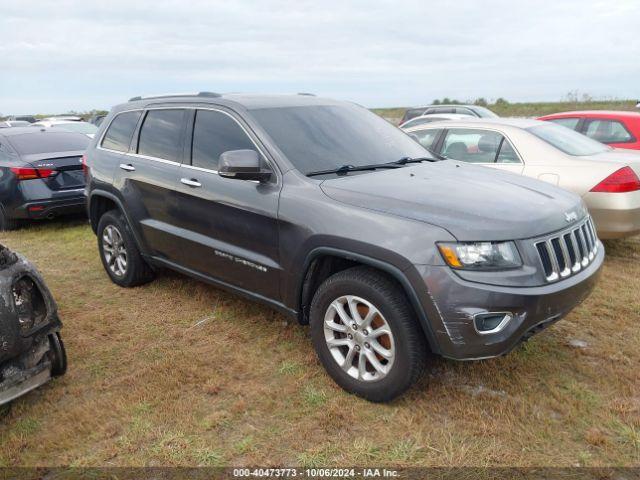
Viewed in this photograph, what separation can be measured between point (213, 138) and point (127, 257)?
1703mm

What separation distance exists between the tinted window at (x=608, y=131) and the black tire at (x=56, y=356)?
7.96m

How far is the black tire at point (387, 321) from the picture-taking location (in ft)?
9.48

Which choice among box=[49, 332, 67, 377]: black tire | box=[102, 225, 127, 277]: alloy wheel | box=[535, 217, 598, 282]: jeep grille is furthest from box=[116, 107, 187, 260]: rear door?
box=[535, 217, 598, 282]: jeep grille

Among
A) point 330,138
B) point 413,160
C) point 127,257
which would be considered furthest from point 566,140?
point 127,257

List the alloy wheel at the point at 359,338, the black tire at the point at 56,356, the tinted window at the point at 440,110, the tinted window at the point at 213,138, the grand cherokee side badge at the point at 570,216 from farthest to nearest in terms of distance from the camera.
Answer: the tinted window at the point at 440,110, the tinted window at the point at 213,138, the black tire at the point at 56,356, the grand cherokee side badge at the point at 570,216, the alloy wheel at the point at 359,338

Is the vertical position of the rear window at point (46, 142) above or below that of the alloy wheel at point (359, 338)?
above

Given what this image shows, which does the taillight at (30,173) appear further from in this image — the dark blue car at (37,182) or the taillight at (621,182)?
the taillight at (621,182)

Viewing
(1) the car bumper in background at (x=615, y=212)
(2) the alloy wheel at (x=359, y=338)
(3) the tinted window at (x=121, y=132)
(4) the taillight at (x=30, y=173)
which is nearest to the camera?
(2) the alloy wheel at (x=359, y=338)

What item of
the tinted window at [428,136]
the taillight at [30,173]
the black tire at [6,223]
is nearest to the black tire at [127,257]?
the taillight at [30,173]

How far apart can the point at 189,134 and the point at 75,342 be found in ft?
6.02

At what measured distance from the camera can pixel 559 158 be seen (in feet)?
18.5

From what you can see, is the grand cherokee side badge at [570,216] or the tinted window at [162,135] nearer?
the grand cherokee side badge at [570,216]

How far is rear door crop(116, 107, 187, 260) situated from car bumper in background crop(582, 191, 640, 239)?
4003 millimetres

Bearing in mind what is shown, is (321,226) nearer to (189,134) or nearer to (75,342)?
(189,134)
